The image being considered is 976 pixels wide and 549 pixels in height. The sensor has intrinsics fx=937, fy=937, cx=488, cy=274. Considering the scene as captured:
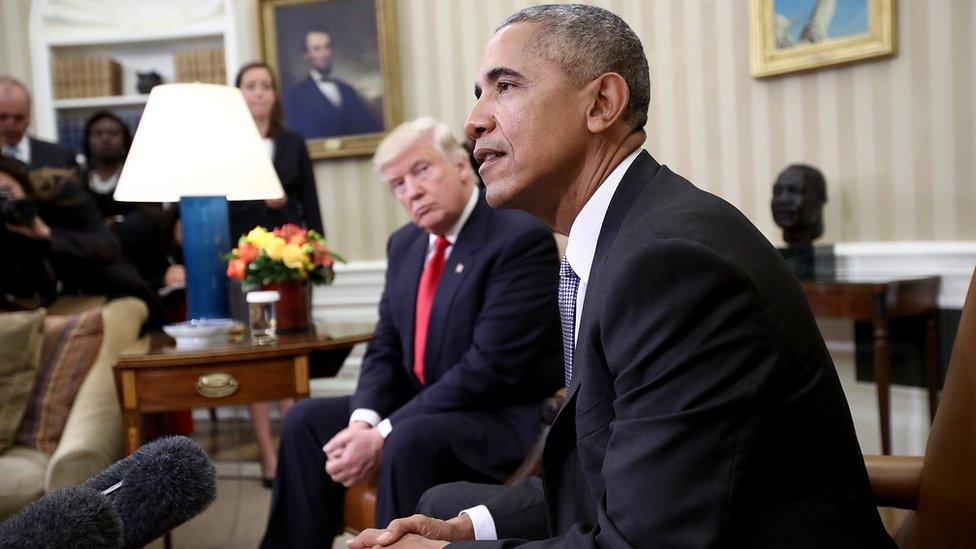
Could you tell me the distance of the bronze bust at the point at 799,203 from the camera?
3.95m

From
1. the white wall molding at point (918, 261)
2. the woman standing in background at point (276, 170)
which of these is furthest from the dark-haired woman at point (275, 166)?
the white wall molding at point (918, 261)

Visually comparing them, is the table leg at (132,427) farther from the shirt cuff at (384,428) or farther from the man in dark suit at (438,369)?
the shirt cuff at (384,428)

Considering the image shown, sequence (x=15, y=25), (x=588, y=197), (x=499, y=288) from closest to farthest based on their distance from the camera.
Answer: (x=588, y=197) → (x=499, y=288) → (x=15, y=25)

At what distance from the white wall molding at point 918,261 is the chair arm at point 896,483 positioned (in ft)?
7.88

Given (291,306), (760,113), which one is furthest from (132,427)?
(760,113)

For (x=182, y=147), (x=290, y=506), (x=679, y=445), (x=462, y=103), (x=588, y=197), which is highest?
(x=462, y=103)

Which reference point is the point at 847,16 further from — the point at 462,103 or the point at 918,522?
the point at 918,522

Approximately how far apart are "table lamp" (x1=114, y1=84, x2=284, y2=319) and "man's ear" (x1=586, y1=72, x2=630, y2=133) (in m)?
1.91

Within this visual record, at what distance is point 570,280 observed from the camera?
5.01ft

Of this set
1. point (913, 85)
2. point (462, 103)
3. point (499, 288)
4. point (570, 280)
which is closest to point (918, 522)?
point (570, 280)

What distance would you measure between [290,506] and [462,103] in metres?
3.25

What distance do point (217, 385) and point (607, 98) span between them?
1891 mm

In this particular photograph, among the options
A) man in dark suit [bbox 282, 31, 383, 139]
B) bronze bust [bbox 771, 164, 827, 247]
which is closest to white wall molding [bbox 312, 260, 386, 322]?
man in dark suit [bbox 282, 31, 383, 139]

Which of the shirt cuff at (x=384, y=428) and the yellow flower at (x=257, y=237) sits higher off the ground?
the yellow flower at (x=257, y=237)
